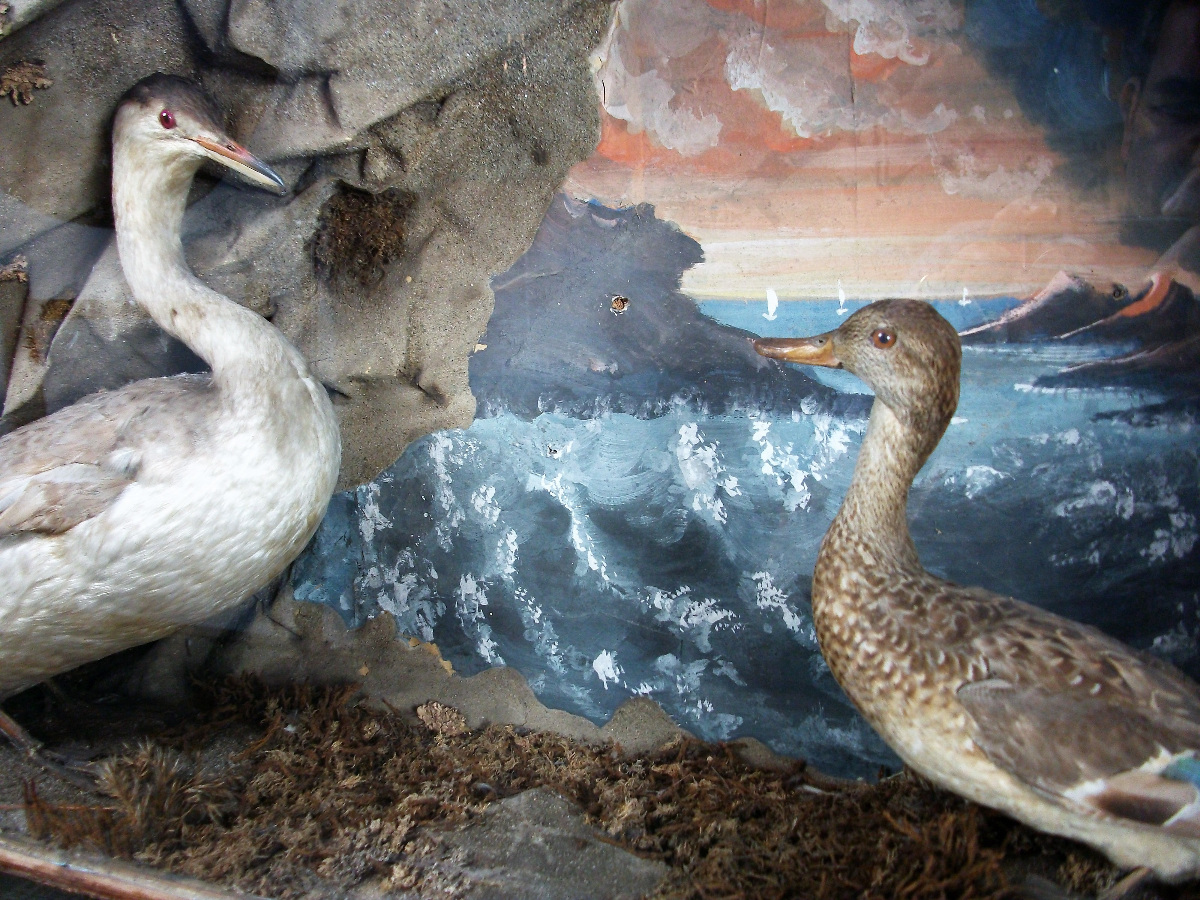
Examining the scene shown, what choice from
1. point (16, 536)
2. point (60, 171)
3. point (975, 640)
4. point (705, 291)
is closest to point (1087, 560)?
point (975, 640)

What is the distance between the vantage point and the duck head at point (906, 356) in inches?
58.9

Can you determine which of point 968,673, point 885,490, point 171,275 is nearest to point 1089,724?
point 968,673

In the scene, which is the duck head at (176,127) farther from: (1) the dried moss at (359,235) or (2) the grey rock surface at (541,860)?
(2) the grey rock surface at (541,860)

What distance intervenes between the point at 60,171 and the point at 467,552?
4.84 feet

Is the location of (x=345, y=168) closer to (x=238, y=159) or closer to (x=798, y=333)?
(x=238, y=159)

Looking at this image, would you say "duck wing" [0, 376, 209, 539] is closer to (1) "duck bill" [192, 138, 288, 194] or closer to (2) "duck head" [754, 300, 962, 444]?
(1) "duck bill" [192, 138, 288, 194]

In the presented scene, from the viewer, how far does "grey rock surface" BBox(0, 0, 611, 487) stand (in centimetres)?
185

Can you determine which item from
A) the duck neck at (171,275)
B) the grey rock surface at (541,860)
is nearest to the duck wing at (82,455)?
the duck neck at (171,275)

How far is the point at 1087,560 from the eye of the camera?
1.71 m

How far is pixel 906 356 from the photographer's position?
59.1 inches

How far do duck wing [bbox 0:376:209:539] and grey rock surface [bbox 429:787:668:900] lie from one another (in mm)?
1132

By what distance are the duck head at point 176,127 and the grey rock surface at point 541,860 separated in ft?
5.40

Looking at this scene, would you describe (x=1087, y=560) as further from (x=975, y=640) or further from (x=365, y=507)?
(x=365, y=507)

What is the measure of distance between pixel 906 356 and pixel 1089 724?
0.73 meters
